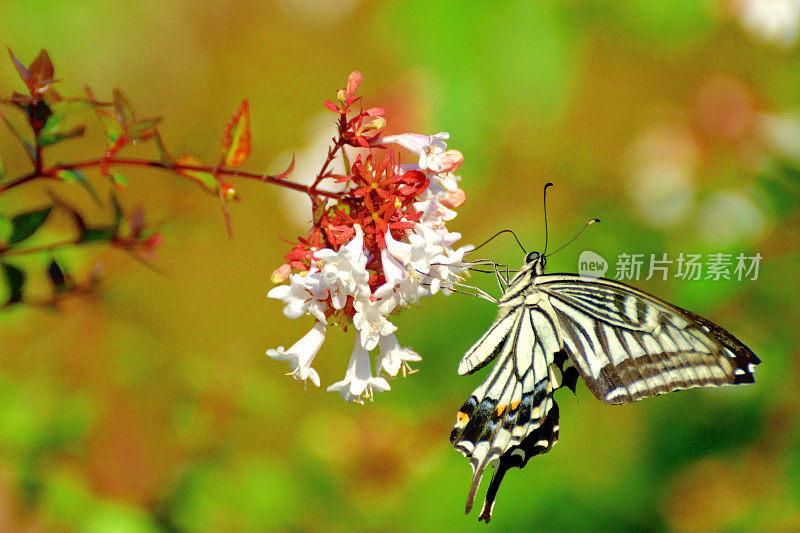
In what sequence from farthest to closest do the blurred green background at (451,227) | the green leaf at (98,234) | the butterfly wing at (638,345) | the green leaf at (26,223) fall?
the blurred green background at (451,227)
the butterfly wing at (638,345)
the green leaf at (98,234)
the green leaf at (26,223)

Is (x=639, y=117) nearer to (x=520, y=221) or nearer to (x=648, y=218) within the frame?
(x=648, y=218)

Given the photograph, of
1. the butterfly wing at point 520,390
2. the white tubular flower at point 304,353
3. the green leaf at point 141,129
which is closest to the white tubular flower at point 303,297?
the white tubular flower at point 304,353

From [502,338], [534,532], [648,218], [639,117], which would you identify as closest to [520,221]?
[648,218]

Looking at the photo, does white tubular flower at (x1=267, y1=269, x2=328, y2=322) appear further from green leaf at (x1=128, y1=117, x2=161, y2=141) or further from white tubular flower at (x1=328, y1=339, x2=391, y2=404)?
green leaf at (x1=128, y1=117, x2=161, y2=141)

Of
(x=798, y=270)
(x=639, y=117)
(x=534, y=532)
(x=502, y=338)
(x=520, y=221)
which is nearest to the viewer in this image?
(x=502, y=338)

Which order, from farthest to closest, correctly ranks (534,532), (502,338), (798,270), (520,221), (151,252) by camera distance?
(520,221), (798,270), (534,532), (502,338), (151,252)

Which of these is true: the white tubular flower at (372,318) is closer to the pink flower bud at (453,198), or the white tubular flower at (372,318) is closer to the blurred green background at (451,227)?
the pink flower bud at (453,198)

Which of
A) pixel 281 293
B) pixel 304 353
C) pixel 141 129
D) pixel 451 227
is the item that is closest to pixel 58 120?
pixel 141 129
